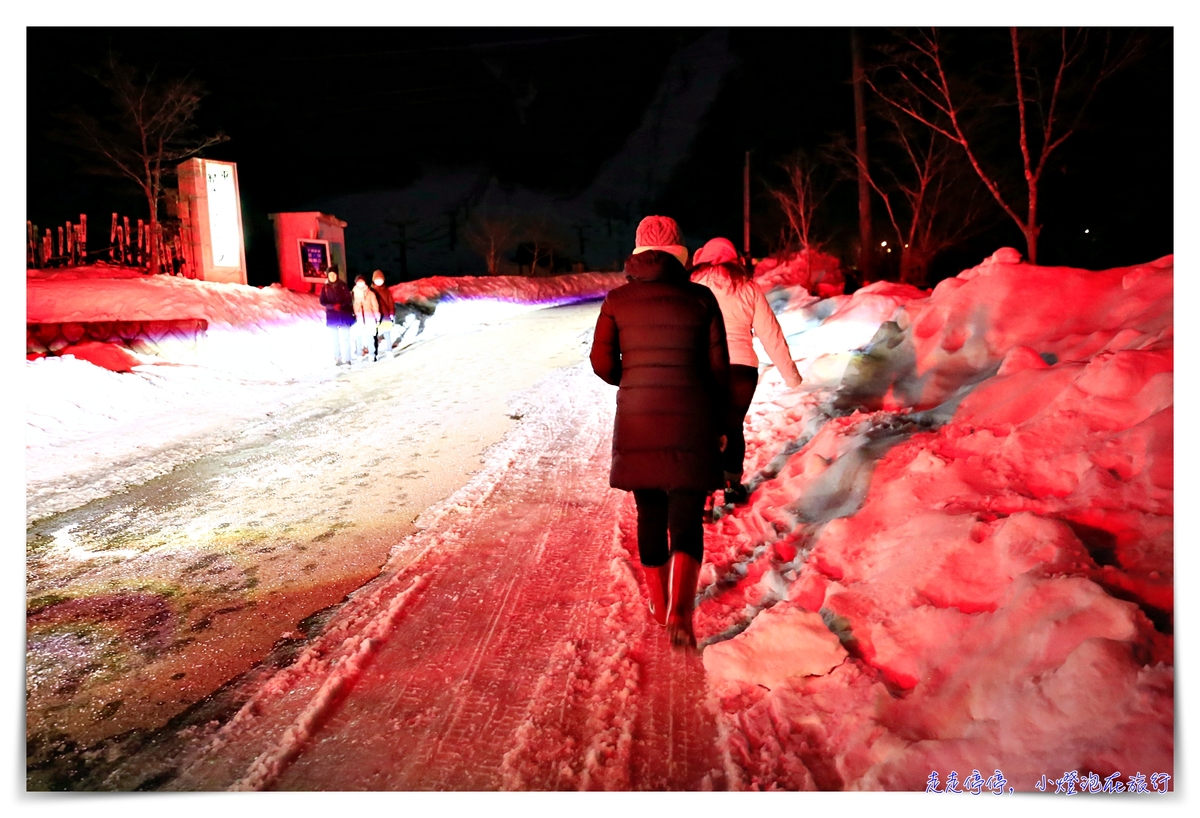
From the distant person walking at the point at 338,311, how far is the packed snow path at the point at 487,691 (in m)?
8.66

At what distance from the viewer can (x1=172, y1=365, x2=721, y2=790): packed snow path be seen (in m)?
2.36

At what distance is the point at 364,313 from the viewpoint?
12.3 m

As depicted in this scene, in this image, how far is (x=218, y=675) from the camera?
114 inches

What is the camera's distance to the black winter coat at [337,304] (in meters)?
11.8

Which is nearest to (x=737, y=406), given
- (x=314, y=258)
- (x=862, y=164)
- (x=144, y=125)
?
(x=862, y=164)

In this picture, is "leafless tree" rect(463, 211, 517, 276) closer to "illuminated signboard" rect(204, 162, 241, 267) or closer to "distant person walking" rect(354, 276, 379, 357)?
"illuminated signboard" rect(204, 162, 241, 267)

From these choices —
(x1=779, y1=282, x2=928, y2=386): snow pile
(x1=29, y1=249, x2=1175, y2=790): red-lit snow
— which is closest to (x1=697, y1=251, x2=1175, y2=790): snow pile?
(x1=29, y1=249, x2=1175, y2=790): red-lit snow

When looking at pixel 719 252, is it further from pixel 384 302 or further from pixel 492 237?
pixel 492 237

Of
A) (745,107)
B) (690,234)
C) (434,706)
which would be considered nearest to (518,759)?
(434,706)

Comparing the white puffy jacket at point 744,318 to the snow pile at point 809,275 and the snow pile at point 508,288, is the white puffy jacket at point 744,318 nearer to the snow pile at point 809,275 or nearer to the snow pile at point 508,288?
the snow pile at point 508,288

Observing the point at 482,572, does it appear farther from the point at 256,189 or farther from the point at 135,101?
the point at 256,189

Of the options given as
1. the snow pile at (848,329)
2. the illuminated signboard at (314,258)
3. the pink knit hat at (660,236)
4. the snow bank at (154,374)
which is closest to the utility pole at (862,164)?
the snow pile at (848,329)

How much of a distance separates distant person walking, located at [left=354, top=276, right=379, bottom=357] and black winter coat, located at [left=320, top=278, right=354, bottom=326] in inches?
6.3

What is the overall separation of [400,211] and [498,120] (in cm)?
1369
